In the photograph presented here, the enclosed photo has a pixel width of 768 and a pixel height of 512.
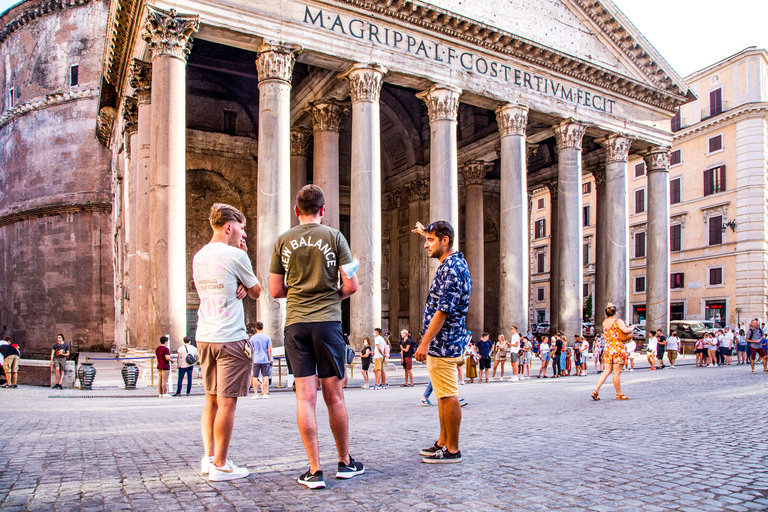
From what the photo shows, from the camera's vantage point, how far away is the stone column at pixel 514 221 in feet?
74.7

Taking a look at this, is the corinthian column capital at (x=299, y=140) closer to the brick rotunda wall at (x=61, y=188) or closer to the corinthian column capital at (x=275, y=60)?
the corinthian column capital at (x=275, y=60)

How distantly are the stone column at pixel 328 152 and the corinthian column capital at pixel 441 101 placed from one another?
335 centimetres

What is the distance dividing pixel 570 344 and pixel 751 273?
2154 centimetres

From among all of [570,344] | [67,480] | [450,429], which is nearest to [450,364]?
[450,429]

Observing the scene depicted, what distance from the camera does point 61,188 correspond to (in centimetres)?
3272

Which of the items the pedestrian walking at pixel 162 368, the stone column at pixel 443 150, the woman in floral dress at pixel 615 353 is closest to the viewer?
the woman in floral dress at pixel 615 353

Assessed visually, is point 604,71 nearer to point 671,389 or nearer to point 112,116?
point 671,389

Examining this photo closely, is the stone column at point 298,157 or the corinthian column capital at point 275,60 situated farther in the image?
the stone column at point 298,157

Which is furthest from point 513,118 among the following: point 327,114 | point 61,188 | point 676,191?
point 676,191

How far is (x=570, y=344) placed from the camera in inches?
955

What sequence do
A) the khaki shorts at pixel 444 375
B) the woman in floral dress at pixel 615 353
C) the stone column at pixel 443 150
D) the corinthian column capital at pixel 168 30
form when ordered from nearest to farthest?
the khaki shorts at pixel 444 375 → the woman in floral dress at pixel 615 353 → the corinthian column capital at pixel 168 30 → the stone column at pixel 443 150

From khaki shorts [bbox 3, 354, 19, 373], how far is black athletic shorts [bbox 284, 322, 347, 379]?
15796mm

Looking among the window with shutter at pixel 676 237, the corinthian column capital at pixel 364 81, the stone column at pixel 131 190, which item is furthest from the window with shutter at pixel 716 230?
the stone column at pixel 131 190

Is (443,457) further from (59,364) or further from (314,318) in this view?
(59,364)
